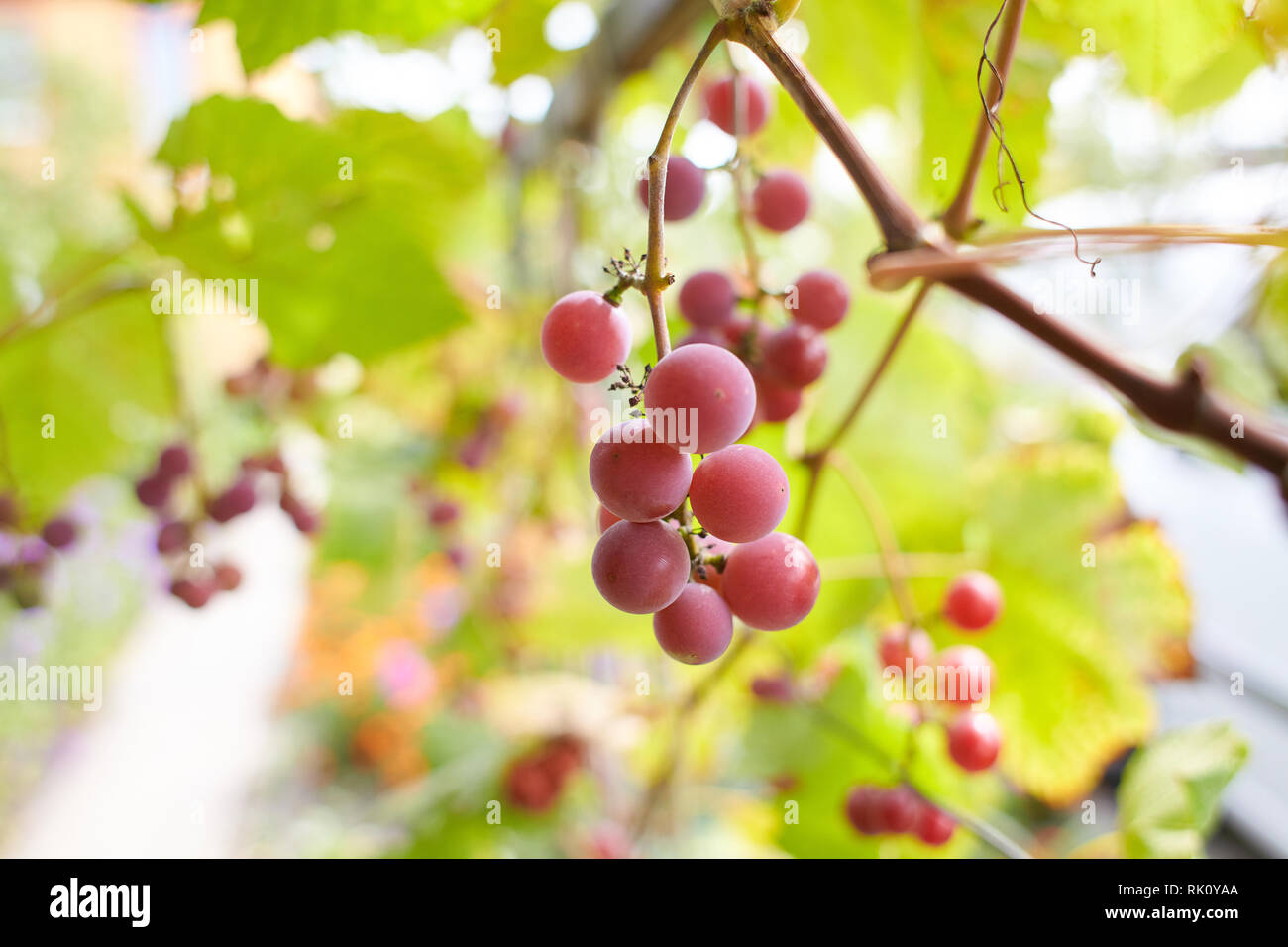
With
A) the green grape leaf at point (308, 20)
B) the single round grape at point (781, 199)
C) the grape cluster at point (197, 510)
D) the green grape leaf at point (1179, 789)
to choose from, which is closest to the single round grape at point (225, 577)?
the grape cluster at point (197, 510)

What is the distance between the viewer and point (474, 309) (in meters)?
0.91

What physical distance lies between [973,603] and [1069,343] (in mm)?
277

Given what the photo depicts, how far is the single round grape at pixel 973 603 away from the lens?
1.68 ft

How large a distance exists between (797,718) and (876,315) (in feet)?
1.25

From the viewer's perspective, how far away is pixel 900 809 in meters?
A: 0.47

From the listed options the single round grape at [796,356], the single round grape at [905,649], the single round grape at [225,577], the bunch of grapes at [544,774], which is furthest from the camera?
the bunch of grapes at [544,774]

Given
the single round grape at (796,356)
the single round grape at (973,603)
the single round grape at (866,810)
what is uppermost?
the single round grape at (796,356)

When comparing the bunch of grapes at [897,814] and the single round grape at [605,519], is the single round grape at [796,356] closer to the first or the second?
the single round grape at [605,519]

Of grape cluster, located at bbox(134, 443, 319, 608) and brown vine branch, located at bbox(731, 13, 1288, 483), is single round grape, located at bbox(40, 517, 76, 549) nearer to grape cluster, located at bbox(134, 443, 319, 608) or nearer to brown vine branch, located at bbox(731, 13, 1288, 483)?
grape cluster, located at bbox(134, 443, 319, 608)

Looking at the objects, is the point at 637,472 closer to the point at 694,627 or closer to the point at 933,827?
the point at 694,627

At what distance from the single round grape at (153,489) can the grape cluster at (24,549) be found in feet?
0.24
